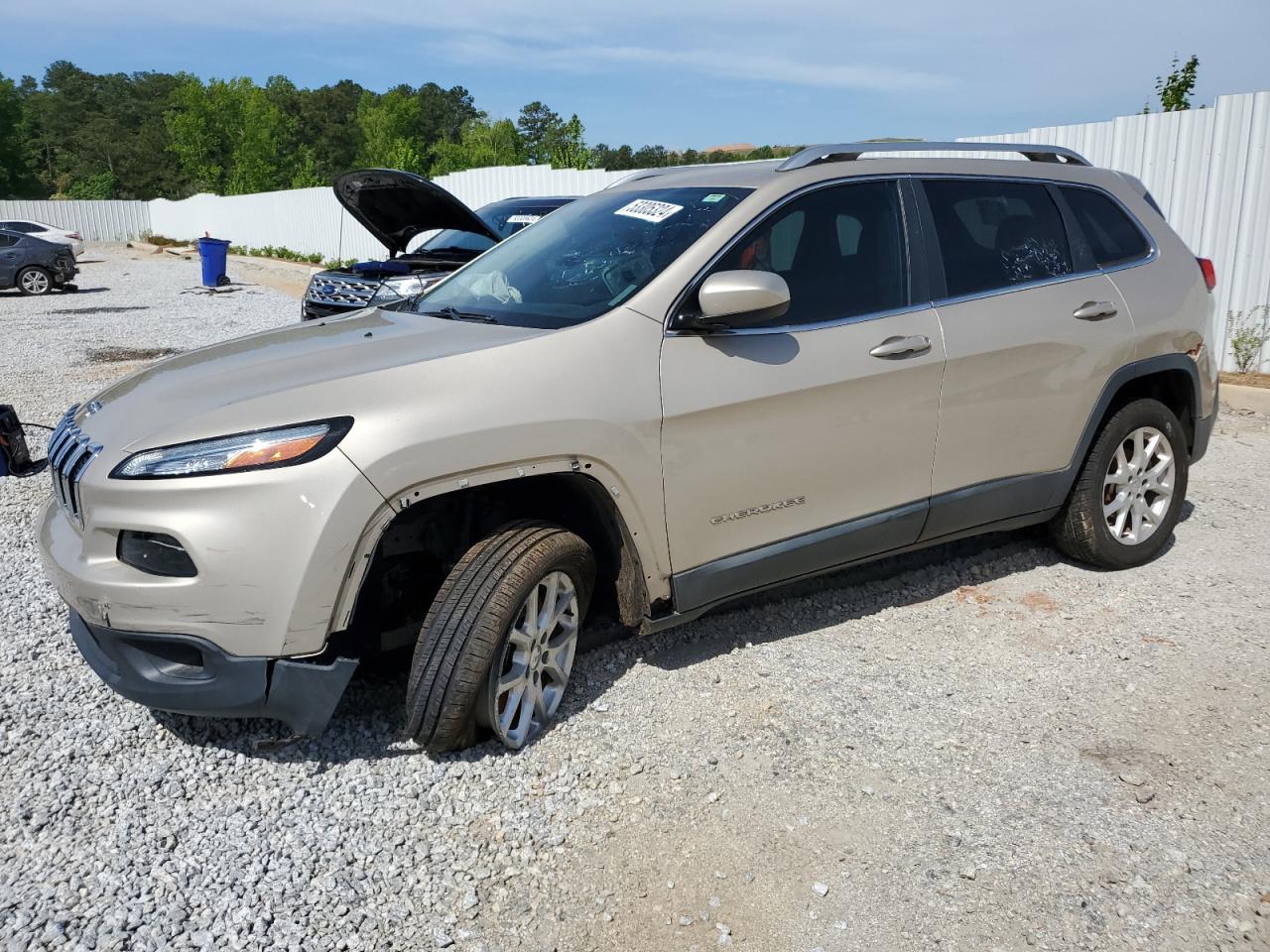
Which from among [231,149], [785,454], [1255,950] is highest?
[231,149]

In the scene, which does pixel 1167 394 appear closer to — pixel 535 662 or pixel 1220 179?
pixel 535 662

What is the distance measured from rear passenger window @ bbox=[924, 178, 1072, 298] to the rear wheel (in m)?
23.5

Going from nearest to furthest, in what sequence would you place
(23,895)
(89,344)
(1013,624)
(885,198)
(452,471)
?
1. (23,895)
2. (452,471)
3. (885,198)
4. (1013,624)
5. (89,344)

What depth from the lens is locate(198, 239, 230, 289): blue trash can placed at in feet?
71.1

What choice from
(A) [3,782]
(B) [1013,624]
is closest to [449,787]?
(A) [3,782]

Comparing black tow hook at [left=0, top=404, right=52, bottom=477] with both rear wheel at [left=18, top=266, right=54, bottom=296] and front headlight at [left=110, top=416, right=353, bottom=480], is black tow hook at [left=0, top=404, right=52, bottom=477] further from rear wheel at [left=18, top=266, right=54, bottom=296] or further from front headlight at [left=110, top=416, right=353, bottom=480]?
rear wheel at [left=18, top=266, right=54, bottom=296]

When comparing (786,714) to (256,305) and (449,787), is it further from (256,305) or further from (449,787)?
(256,305)

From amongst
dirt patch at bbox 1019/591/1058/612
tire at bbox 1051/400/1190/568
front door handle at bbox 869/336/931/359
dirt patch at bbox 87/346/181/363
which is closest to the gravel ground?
dirt patch at bbox 1019/591/1058/612

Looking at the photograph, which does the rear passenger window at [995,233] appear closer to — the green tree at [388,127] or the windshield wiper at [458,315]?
the windshield wiper at [458,315]

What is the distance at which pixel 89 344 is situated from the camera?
1374 cm

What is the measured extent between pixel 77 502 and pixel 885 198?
3065 mm

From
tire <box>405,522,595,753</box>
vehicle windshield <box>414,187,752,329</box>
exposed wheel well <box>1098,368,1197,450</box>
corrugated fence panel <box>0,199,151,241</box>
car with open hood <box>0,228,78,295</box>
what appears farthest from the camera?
corrugated fence panel <box>0,199,151,241</box>

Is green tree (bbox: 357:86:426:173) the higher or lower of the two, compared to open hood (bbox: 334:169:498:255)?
higher

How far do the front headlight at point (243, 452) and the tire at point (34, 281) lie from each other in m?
23.0
